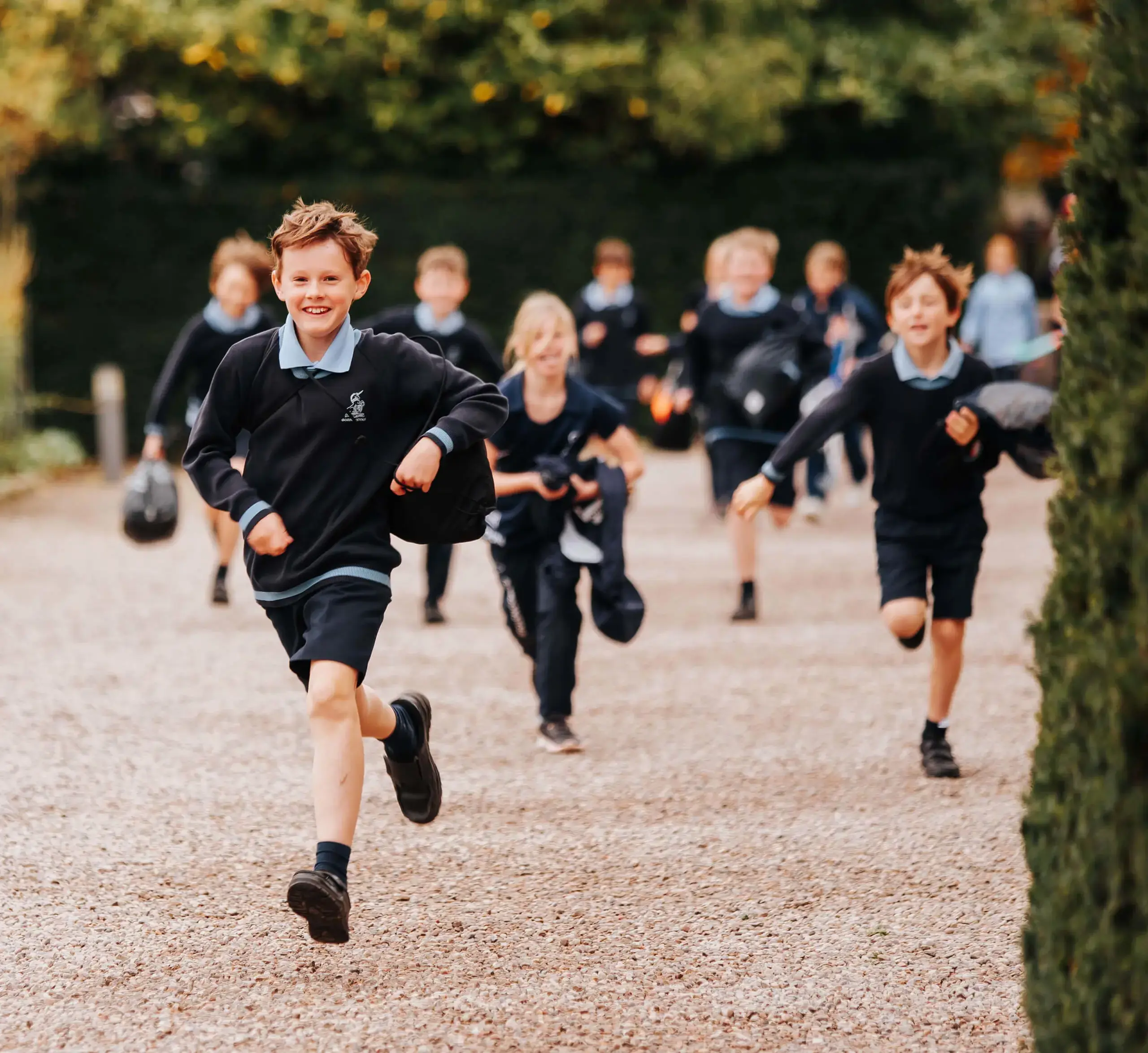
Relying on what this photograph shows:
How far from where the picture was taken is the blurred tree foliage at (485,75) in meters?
18.0

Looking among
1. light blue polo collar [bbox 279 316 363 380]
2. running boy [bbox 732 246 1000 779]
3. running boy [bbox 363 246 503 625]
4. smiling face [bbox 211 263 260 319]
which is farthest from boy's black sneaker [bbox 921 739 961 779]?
smiling face [bbox 211 263 260 319]

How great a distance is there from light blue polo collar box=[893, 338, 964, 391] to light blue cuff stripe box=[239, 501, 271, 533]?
2.52 meters

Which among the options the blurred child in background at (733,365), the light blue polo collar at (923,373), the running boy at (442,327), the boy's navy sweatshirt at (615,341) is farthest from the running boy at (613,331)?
the light blue polo collar at (923,373)

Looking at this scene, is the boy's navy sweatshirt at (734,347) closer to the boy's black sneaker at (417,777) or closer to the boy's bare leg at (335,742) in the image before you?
the boy's black sneaker at (417,777)

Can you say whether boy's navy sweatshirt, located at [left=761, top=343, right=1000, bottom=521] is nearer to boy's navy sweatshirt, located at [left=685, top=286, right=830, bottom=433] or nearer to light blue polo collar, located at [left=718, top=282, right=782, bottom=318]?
boy's navy sweatshirt, located at [left=685, top=286, right=830, bottom=433]

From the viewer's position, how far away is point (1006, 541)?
12.1 metres

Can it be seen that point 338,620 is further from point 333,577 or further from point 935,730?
point 935,730

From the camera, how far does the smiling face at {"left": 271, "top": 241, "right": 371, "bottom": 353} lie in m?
4.38

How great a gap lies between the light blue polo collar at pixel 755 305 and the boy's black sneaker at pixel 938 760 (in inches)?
168

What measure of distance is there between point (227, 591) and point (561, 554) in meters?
4.05

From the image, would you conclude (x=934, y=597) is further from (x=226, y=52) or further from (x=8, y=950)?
(x=226, y=52)

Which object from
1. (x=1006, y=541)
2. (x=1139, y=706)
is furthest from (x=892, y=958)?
(x=1006, y=541)

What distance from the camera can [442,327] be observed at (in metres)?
9.15

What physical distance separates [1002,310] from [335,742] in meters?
13.8
